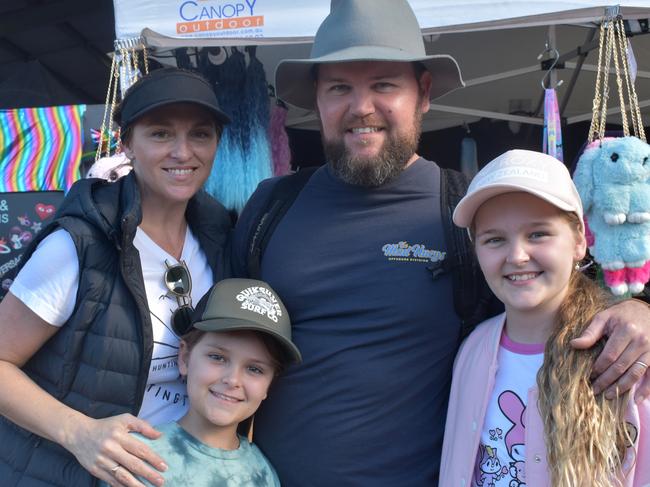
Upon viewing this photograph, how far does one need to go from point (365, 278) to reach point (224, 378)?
1.58 ft

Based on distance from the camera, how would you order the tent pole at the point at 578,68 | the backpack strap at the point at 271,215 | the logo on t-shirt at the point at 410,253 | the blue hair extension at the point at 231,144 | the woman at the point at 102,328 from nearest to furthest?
the woman at the point at 102,328 < the logo on t-shirt at the point at 410,253 < the backpack strap at the point at 271,215 < the blue hair extension at the point at 231,144 < the tent pole at the point at 578,68

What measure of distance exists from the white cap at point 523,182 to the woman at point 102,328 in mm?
834

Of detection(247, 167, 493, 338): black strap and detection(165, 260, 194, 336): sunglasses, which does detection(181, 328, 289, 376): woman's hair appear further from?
detection(247, 167, 493, 338): black strap

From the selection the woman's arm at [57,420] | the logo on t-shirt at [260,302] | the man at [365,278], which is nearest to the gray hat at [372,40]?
the man at [365,278]

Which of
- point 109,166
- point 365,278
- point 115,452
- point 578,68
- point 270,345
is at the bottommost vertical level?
point 115,452

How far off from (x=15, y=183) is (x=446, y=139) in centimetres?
321

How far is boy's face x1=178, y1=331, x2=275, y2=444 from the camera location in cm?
165

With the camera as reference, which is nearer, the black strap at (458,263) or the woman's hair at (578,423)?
the woman's hair at (578,423)

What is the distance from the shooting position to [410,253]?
176 cm

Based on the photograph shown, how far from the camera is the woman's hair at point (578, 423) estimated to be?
1271mm

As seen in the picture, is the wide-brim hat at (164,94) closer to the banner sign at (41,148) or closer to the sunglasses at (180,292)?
the sunglasses at (180,292)

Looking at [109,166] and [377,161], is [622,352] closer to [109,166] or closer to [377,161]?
[377,161]

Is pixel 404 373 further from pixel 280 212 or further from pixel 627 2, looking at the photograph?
pixel 627 2

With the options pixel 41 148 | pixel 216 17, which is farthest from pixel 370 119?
pixel 41 148
